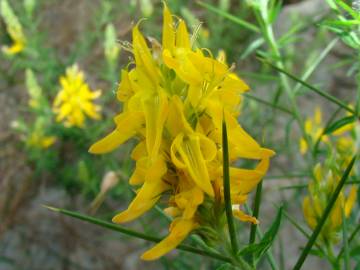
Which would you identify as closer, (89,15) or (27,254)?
(27,254)

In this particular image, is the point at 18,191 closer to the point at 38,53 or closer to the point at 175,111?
the point at 38,53

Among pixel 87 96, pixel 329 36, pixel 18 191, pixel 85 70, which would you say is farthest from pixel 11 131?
pixel 329 36

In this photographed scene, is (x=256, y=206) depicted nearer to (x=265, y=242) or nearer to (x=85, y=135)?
(x=265, y=242)

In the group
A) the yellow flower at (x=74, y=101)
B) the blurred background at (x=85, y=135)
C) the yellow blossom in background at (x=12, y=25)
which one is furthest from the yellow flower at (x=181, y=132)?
the yellow blossom in background at (x=12, y=25)

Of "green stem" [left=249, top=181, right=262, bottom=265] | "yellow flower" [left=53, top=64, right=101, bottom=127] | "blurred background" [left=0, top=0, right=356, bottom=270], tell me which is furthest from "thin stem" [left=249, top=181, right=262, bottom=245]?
"yellow flower" [left=53, top=64, right=101, bottom=127]

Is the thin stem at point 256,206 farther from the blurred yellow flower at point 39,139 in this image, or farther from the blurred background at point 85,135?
the blurred yellow flower at point 39,139

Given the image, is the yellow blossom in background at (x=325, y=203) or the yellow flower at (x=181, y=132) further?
the yellow blossom in background at (x=325, y=203)

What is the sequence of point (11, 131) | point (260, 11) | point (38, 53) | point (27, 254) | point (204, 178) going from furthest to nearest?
point (11, 131) < point (27, 254) < point (38, 53) < point (260, 11) < point (204, 178)
